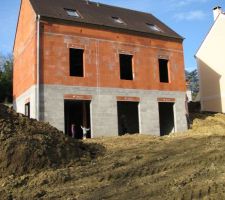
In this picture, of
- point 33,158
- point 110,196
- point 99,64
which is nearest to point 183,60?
point 99,64

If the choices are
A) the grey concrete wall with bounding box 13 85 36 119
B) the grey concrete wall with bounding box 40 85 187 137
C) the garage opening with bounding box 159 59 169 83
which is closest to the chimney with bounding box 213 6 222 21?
the garage opening with bounding box 159 59 169 83

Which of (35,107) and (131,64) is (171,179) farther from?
(131,64)

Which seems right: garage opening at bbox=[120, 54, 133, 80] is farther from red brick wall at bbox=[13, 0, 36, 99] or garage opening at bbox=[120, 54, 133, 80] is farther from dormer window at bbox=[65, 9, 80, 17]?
red brick wall at bbox=[13, 0, 36, 99]

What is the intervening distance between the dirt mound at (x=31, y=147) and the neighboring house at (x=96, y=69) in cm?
606

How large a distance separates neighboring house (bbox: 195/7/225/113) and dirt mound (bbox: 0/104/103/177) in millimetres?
20251

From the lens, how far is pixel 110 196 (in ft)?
24.2

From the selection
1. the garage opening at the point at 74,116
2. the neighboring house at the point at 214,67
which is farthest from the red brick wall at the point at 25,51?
the neighboring house at the point at 214,67

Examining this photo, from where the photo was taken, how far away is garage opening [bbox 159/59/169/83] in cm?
2338

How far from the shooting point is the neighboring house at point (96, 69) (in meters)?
18.9

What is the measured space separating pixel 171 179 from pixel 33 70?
12682 mm

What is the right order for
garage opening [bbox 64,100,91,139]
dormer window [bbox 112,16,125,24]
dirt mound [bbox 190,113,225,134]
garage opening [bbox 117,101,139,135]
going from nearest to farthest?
dirt mound [bbox 190,113,225,134]
garage opening [bbox 64,100,91,139]
dormer window [bbox 112,16,125,24]
garage opening [bbox 117,101,139,135]

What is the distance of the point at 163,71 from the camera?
2358 cm

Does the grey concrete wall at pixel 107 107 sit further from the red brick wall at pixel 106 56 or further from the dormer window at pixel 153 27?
the dormer window at pixel 153 27

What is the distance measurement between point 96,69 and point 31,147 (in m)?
10.8
